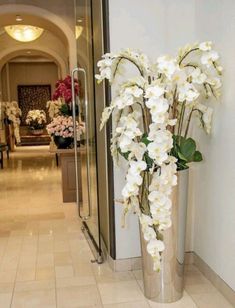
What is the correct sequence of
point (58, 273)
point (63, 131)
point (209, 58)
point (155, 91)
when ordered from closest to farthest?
point (155, 91), point (209, 58), point (58, 273), point (63, 131)

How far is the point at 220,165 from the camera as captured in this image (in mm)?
2795

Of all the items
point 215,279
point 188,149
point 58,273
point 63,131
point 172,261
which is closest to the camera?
point 188,149

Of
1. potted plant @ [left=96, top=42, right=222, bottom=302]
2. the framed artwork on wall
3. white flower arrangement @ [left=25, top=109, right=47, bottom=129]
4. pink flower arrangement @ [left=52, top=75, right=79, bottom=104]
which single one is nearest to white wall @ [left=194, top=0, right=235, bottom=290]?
potted plant @ [left=96, top=42, right=222, bottom=302]

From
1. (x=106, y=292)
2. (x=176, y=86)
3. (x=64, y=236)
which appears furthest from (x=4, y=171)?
(x=176, y=86)

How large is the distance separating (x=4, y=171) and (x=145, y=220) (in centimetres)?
701

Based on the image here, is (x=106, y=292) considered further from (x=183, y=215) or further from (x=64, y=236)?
(x=64, y=236)

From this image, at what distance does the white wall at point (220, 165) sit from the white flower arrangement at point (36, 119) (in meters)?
12.8

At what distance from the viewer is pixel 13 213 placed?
5.30 m

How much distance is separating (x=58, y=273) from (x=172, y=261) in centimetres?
108

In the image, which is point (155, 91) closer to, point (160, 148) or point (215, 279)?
point (160, 148)

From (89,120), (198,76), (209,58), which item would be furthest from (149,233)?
(89,120)

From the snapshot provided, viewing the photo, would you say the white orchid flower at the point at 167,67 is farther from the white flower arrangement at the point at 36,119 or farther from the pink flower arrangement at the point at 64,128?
the white flower arrangement at the point at 36,119

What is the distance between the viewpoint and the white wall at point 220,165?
8.54 ft

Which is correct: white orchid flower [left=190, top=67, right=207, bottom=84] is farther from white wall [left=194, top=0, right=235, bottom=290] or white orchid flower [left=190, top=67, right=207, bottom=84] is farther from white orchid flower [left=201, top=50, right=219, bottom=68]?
white wall [left=194, top=0, right=235, bottom=290]
